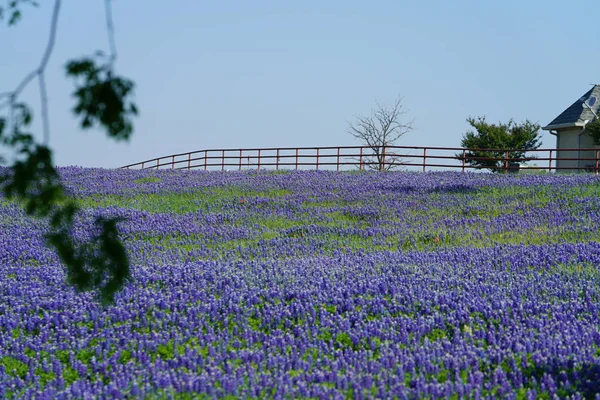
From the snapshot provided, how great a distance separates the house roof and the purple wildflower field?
102ft

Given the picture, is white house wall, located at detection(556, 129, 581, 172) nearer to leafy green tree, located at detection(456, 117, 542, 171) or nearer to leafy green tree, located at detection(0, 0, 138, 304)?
leafy green tree, located at detection(456, 117, 542, 171)

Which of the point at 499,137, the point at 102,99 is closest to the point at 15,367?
the point at 102,99

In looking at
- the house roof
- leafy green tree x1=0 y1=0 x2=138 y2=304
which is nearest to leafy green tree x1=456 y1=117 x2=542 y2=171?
the house roof

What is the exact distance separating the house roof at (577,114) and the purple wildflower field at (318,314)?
3119 centimetres

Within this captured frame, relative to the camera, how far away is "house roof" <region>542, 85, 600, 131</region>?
149 ft

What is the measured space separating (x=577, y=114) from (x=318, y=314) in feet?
137

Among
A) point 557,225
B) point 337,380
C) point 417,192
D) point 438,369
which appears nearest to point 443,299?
point 438,369

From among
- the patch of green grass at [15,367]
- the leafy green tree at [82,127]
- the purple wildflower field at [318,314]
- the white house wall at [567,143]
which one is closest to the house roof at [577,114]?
the white house wall at [567,143]

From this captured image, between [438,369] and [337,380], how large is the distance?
955mm

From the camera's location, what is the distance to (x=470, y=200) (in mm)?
19469

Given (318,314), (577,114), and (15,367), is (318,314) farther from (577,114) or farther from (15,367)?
(577,114)

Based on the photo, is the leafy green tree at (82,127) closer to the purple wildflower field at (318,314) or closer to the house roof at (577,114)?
the purple wildflower field at (318,314)

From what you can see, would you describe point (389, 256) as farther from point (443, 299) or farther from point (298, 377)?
point (298, 377)

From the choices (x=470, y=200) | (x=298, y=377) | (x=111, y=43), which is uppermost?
(x=111, y=43)
